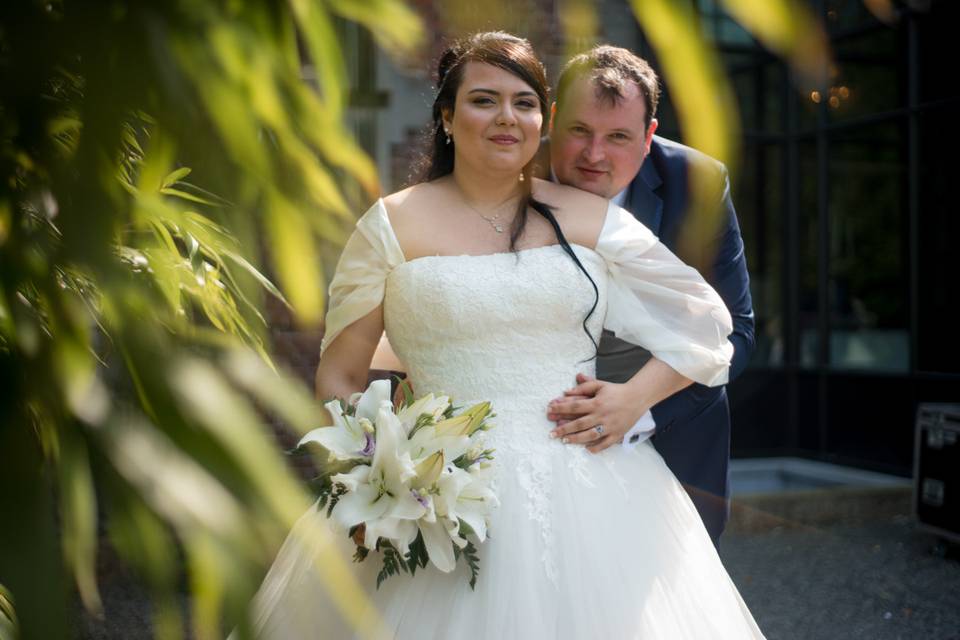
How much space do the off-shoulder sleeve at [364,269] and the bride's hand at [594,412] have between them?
49 centimetres

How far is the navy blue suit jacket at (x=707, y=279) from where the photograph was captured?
113 inches

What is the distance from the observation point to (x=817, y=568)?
540 cm

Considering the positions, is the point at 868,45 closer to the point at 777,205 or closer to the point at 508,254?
the point at 777,205

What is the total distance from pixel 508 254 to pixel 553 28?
13.1ft

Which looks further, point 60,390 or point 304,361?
point 304,361

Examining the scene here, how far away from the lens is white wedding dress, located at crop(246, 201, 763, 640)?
206cm

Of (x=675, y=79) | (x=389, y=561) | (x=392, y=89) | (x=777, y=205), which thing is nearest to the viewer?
(x=675, y=79)

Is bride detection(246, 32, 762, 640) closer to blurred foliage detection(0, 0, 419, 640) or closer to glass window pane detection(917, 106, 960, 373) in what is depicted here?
blurred foliage detection(0, 0, 419, 640)

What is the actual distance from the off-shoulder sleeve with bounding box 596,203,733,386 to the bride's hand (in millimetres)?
166

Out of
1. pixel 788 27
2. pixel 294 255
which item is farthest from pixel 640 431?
pixel 788 27

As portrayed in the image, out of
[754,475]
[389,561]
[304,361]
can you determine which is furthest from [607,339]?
[754,475]

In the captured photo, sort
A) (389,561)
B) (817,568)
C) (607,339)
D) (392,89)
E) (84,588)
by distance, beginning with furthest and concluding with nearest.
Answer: (392,89) → (817,568) → (607,339) → (389,561) → (84,588)

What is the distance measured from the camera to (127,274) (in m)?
0.85

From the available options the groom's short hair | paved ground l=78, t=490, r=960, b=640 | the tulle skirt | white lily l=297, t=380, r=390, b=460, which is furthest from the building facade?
white lily l=297, t=380, r=390, b=460
